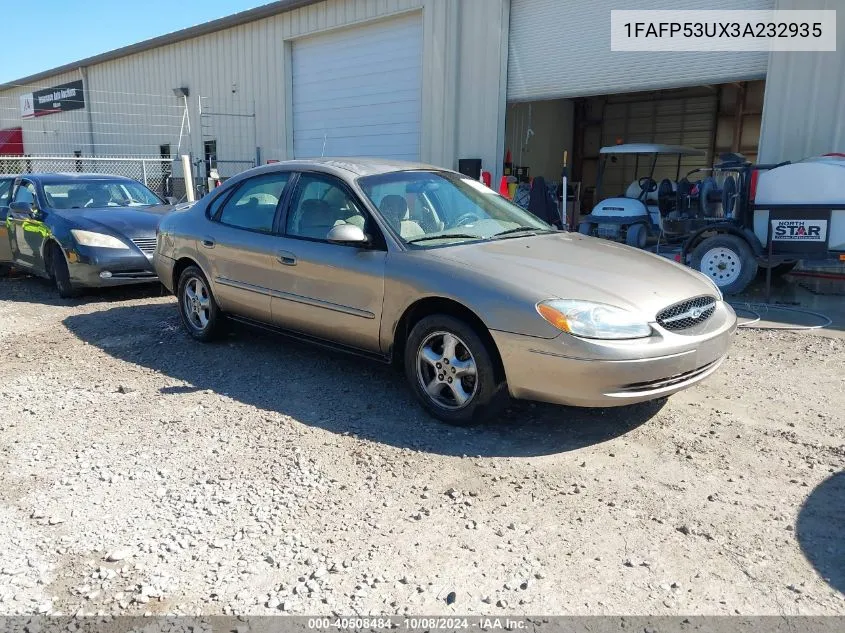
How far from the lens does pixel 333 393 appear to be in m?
4.66

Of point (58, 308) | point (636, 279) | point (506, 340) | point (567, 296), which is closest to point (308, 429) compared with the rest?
point (506, 340)

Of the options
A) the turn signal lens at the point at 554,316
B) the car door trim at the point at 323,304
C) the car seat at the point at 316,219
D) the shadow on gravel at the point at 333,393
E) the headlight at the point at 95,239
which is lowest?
the shadow on gravel at the point at 333,393

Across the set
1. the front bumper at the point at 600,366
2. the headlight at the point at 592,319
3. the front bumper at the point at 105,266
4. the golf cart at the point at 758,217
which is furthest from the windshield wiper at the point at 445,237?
the golf cart at the point at 758,217

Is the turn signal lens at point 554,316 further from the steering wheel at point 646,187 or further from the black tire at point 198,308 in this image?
the steering wheel at point 646,187

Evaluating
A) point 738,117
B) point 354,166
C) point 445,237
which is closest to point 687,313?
point 445,237

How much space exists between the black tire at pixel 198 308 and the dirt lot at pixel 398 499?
0.67m

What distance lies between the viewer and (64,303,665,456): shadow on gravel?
3.89m

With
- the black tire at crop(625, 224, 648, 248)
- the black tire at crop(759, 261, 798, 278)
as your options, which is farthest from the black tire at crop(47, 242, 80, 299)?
the black tire at crop(759, 261, 798, 278)

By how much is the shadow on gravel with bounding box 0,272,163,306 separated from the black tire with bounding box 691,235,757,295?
6746mm

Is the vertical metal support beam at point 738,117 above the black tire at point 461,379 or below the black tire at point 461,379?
above

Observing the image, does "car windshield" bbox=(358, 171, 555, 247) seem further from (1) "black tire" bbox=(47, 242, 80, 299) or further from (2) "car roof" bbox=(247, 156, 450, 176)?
(1) "black tire" bbox=(47, 242, 80, 299)

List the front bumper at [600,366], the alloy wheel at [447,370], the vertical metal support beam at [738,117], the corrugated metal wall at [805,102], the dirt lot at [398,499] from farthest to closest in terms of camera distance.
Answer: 1. the vertical metal support beam at [738,117]
2. the corrugated metal wall at [805,102]
3. the alloy wheel at [447,370]
4. the front bumper at [600,366]
5. the dirt lot at [398,499]

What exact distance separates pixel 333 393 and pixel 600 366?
77.7 inches

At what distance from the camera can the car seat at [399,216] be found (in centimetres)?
437
